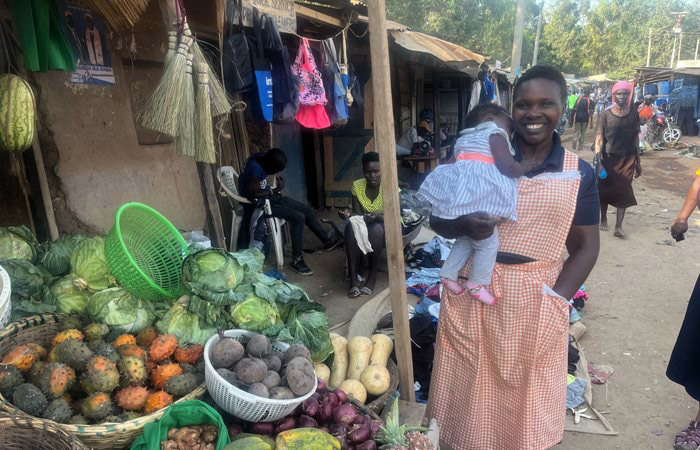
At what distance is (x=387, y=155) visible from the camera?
1985mm

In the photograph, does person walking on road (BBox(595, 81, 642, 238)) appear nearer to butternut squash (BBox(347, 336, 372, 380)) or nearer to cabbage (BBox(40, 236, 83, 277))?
→ butternut squash (BBox(347, 336, 372, 380))

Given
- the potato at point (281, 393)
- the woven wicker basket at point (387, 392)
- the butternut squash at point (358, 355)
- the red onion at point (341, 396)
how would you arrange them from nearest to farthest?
the potato at point (281, 393)
the red onion at point (341, 396)
the woven wicker basket at point (387, 392)
the butternut squash at point (358, 355)

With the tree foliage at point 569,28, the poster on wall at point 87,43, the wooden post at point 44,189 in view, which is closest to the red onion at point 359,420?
the wooden post at point 44,189

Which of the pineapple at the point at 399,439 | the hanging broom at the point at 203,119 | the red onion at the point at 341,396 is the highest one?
the hanging broom at the point at 203,119

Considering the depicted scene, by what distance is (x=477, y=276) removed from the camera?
2.07 metres

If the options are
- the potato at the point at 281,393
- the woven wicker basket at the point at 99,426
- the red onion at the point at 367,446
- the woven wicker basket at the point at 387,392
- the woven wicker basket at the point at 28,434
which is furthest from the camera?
the woven wicker basket at the point at 387,392

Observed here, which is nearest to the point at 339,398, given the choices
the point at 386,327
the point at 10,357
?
the point at 10,357

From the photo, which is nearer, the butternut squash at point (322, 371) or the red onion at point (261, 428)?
the red onion at point (261, 428)

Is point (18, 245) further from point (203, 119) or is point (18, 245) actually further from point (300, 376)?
point (300, 376)

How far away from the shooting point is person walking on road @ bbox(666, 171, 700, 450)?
276 centimetres

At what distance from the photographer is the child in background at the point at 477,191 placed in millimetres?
2004

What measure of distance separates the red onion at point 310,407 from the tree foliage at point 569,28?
2257cm

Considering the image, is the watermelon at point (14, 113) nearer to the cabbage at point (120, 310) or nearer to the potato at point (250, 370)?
the cabbage at point (120, 310)

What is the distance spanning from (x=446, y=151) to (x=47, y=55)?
10.2 m
